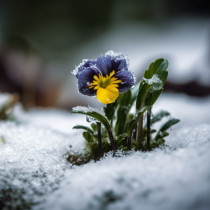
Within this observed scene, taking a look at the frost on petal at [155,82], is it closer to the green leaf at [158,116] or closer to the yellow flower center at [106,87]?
the yellow flower center at [106,87]

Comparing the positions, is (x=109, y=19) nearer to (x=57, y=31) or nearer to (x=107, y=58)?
(x=57, y=31)

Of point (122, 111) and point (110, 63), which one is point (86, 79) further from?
point (122, 111)

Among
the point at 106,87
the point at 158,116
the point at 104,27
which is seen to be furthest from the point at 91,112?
the point at 104,27

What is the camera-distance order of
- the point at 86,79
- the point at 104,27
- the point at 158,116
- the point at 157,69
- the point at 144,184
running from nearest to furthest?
the point at 144,184
the point at 86,79
the point at 157,69
the point at 158,116
the point at 104,27

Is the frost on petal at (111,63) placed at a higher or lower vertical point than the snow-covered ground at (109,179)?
higher

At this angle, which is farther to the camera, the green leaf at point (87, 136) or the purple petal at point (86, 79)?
the green leaf at point (87, 136)

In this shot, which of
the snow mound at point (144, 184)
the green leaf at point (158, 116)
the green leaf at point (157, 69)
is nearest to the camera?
the snow mound at point (144, 184)

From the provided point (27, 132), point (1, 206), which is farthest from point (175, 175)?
point (27, 132)

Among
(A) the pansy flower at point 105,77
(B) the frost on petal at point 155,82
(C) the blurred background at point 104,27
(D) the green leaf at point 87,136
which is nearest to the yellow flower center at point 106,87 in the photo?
(A) the pansy flower at point 105,77
